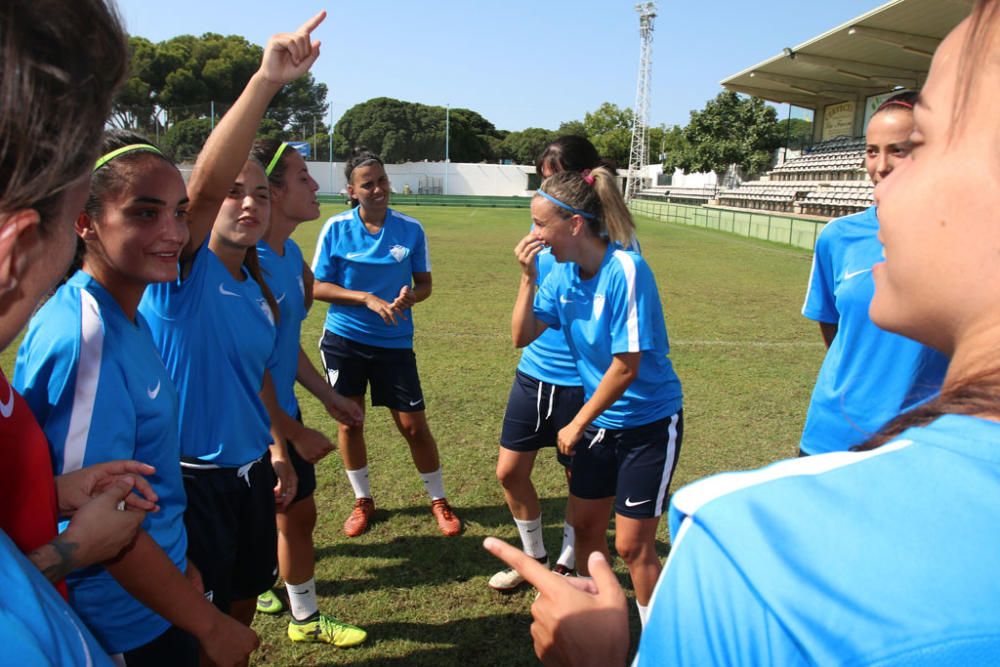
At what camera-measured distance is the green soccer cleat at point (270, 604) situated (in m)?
3.67

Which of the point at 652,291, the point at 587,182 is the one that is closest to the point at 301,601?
the point at 652,291

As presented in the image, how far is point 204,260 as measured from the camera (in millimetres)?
2537

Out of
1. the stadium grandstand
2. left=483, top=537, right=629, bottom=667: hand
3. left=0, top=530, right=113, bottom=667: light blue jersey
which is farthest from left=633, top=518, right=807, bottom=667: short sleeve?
the stadium grandstand

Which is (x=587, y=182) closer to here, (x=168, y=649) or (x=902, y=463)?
(x=168, y=649)

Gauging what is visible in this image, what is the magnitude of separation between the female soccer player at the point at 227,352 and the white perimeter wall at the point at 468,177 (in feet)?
204

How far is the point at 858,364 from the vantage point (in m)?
2.72

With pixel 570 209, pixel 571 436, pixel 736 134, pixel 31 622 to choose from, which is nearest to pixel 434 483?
pixel 571 436

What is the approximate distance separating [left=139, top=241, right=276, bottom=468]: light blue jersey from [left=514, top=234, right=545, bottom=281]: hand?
1.52 metres

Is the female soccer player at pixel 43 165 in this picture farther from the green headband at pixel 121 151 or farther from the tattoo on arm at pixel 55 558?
the green headband at pixel 121 151

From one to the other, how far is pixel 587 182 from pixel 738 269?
48.4 feet

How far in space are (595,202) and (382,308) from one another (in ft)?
5.84

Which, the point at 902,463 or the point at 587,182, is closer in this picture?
the point at 902,463

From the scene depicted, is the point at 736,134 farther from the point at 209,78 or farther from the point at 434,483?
the point at 434,483

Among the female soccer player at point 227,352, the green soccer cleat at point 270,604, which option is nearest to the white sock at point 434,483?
the green soccer cleat at point 270,604
